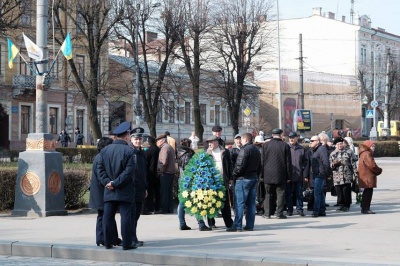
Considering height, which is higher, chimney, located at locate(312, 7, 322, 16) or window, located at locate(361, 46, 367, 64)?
chimney, located at locate(312, 7, 322, 16)

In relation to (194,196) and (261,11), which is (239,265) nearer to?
(194,196)

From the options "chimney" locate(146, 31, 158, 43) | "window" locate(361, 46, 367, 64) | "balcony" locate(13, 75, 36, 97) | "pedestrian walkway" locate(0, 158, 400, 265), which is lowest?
"pedestrian walkway" locate(0, 158, 400, 265)

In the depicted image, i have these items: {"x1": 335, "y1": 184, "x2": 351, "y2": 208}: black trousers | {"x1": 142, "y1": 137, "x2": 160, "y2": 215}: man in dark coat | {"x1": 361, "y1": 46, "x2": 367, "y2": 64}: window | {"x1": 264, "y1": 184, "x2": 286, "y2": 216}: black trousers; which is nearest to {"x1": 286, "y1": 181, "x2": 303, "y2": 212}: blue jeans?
{"x1": 264, "y1": 184, "x2": 286, "y2": 216}: black trousers

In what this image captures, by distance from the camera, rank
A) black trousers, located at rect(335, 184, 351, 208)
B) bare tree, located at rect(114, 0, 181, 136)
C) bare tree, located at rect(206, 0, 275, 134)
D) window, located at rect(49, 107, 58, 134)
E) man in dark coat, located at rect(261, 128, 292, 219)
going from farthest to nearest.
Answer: window, located at rect(49, 107, 58, 134) → bare tree, located at rect(206, 0, 275, 134) → bare tree, located at rect(114, 0, 181, 136) → black trousers, located at rect(335, 184, 351, 208) → man in dark coat, located at rect(261, 128, 292, 219)

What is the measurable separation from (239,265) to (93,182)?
8.17 ft

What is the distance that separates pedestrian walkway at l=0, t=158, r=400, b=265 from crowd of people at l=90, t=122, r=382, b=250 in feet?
1.07

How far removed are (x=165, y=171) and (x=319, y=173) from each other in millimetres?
3217

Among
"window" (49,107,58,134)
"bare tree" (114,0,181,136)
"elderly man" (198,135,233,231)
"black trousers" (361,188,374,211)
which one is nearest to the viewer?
"elderly man" (198,135,233,231)

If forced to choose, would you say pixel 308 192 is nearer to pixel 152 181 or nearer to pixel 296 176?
pixel 296 176

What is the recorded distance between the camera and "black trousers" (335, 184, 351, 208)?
18.4 m

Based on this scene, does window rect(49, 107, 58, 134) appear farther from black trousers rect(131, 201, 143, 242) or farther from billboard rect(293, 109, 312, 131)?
black trousers rect(131, 201, 143, 242)

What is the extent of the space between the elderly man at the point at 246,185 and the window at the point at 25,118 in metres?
42.9

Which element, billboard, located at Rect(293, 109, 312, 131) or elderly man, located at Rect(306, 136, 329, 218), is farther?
billboard, located at Rect(293, 109, 312, 131)

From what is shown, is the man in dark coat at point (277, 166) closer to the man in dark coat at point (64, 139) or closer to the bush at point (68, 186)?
the bush at point (68, 186)
